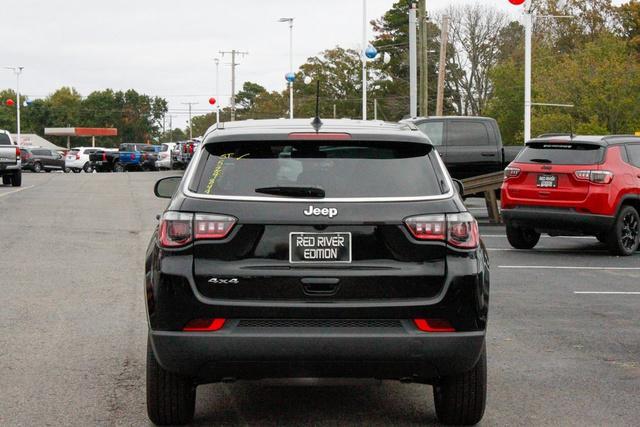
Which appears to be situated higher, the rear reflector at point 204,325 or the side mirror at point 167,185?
the side mirror at point 167,185

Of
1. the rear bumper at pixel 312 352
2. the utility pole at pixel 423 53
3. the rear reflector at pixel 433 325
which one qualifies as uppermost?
the utility pole at pixel 423 53

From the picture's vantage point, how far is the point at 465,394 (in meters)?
5.65

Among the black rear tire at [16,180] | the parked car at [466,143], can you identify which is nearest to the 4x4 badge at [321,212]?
the parked car at [466,143]

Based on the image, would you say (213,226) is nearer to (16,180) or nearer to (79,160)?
(16,180)

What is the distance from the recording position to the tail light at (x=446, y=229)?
205 inches

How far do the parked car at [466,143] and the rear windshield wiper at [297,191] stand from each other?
1775 cm

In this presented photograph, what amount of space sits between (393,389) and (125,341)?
8.12 ft

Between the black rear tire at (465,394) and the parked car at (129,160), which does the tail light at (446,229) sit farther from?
the parked car at (129,160)

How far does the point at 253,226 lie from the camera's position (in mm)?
5145

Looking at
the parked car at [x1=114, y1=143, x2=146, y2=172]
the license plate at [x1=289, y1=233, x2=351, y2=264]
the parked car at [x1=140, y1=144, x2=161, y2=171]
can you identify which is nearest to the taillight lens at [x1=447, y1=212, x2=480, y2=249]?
the license plate at [x1=289, y1=233, x2=351, y2=264]

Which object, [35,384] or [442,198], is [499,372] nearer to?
[442,198]

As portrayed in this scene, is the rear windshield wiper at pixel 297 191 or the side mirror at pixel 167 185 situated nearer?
the rear windshield wiper at pixel 297 191

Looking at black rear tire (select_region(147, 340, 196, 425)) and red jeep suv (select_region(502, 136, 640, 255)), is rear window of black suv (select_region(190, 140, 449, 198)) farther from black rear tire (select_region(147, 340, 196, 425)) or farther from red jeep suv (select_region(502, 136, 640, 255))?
red jeep suv (select_region(502, 136, 640, 255))

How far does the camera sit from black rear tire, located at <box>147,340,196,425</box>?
554 centimetres
